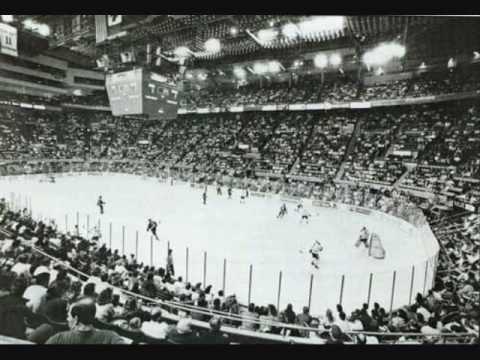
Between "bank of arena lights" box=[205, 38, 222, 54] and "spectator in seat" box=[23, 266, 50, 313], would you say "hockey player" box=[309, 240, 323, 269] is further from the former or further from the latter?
"bank of arena lights" box=[205, 38, 222, 54]

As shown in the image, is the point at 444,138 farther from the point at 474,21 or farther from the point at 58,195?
the point at 58,195

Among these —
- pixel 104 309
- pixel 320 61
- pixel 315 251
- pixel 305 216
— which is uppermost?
pixel 320 61

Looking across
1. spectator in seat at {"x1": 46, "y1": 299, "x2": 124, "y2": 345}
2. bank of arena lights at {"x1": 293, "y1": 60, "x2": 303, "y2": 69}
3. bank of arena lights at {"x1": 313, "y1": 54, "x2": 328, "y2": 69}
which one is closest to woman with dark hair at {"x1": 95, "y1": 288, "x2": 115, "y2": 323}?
spectator in seat at {"x1": 46, "y1": 299, "x2": 124, "y2": 345}

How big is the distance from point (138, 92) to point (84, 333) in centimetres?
1069

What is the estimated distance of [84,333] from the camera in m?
4.48

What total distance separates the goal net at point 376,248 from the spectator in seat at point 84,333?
388 inches

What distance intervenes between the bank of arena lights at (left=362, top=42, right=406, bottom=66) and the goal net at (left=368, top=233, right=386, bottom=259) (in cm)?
1771

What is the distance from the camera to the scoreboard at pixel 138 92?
13383 millimetres

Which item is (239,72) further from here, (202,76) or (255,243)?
(255,243)

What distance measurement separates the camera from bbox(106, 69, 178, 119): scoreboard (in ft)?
43.9

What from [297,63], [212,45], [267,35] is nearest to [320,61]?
[297,63]
